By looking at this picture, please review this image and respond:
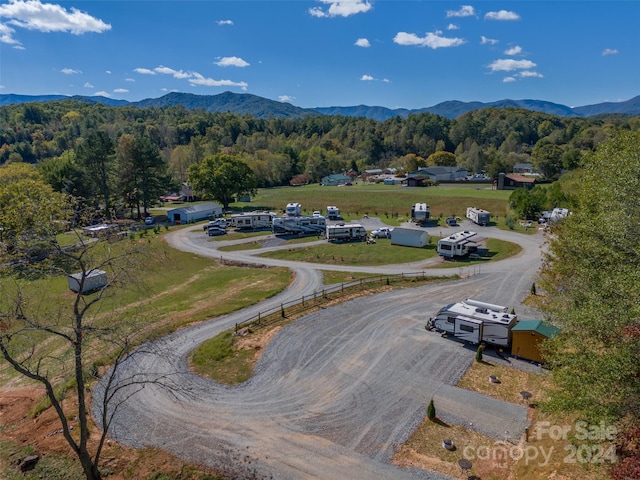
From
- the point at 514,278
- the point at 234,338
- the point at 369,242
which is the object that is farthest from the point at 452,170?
the point at 234,338

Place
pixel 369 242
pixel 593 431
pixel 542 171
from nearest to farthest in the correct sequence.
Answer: pixel 593 431
pixel 369 242
pixel 542 171

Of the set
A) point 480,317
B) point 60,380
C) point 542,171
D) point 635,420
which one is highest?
point 542,171

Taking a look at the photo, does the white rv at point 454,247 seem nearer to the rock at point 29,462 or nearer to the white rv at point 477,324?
the white rv at point 477,324

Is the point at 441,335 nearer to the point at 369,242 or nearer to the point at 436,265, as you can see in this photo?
the point at 436,265

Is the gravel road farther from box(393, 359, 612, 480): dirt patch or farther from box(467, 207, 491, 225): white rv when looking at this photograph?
box(467, 207, 491, 225): white rv

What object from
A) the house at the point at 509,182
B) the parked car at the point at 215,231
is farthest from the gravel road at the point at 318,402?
the house at the point at 509,182
